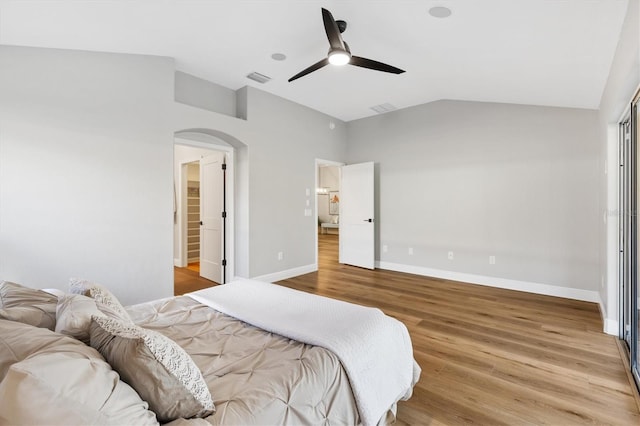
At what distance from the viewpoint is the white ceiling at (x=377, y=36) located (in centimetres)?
234

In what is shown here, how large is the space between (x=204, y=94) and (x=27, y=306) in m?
3.55

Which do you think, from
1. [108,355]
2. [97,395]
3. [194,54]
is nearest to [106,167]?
[194,54]

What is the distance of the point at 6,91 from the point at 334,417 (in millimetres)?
3668

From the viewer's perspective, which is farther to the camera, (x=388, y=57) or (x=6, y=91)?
(x=388, y=57)

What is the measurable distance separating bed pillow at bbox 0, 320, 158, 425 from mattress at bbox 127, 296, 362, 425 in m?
0.34

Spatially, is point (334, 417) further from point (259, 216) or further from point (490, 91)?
point (490, 91)

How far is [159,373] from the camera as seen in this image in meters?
0.98

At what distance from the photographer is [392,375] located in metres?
1.72

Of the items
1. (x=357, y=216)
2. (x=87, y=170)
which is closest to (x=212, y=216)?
(x=87, y=170)

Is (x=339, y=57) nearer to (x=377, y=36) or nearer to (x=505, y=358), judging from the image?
(x=377, y=36)

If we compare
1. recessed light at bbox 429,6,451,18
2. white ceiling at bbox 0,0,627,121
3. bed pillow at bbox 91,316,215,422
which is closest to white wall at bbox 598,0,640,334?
white ceiling at bbox 0,0,627,121

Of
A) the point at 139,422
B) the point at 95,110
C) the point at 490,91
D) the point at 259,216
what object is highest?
the point at 490,91

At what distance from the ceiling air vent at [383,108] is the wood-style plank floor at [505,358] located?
3.15 meters

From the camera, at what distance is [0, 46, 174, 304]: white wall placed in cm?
270
